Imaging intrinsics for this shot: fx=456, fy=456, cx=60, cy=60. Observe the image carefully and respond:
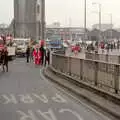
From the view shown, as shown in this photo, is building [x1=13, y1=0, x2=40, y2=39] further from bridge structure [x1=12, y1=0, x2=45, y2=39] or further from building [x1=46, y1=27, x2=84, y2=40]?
building [x1=46, y1=27, x2=84, y2=40]

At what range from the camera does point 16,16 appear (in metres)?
139

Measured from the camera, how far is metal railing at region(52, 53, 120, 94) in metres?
14.2

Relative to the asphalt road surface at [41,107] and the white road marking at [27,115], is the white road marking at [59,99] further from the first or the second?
the white road marking at [27,115]

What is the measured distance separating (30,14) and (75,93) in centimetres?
12420

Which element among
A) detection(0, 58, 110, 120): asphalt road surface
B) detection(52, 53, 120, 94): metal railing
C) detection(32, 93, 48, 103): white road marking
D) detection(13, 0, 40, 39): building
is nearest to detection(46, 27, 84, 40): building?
detection(13, 0, 40, 39): building

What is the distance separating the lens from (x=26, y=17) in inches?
5561

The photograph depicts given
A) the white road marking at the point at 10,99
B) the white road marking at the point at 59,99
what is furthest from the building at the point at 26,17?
the white road marking at the point at 59,99

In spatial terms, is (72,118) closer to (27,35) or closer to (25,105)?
(25,105)

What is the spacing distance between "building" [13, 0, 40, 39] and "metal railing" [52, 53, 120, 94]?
110 metres

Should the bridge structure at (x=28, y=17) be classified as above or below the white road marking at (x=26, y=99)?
above

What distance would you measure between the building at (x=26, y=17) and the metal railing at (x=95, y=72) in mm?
110441

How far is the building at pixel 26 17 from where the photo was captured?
440 feet

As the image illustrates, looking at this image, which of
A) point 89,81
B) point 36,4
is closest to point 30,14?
point 36,4

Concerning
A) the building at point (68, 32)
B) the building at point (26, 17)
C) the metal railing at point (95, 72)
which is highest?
the building at point (26, 17)
